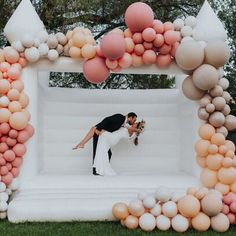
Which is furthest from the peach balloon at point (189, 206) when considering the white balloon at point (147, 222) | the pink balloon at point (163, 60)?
the pink balloon at point (163, 60)

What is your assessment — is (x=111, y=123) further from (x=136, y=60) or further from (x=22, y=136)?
(x=22, y=136)

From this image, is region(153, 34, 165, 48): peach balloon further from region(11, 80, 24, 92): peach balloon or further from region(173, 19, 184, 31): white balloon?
region(11, 80, 24, 92): peach balloon

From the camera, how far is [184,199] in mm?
4836

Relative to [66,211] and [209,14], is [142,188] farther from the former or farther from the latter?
[209,14]

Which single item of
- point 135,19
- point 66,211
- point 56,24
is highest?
point 56,24

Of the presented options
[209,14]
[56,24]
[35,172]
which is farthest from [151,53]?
[56,24]

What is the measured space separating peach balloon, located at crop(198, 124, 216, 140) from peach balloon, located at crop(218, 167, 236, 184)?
403mm

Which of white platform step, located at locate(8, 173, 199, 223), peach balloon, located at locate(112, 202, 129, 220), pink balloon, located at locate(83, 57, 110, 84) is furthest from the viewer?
pink balloon, located at locate(83, 57, 110, 84)

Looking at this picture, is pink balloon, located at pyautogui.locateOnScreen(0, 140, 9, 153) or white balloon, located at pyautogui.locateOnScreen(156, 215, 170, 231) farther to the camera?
pink balloon, located at pyautogui.locateOnScreen(0, 140, 9, 153)

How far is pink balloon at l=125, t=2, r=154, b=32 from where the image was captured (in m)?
5.29

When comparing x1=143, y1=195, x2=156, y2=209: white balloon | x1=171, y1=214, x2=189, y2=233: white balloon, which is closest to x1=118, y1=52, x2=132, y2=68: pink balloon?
x1=143, y1=195, x2=156, y2=209: white balloon

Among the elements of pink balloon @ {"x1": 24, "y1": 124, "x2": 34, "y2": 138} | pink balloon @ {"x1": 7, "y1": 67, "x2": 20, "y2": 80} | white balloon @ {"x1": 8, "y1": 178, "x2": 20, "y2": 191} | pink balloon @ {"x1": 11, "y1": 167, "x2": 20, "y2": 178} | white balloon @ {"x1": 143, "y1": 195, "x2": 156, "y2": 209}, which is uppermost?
pink balloon @ {"x1": 7, "y1": 67, "x2": 20, "y2": 80}

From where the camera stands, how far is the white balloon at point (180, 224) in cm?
476

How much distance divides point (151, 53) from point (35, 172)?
78.4 inches
